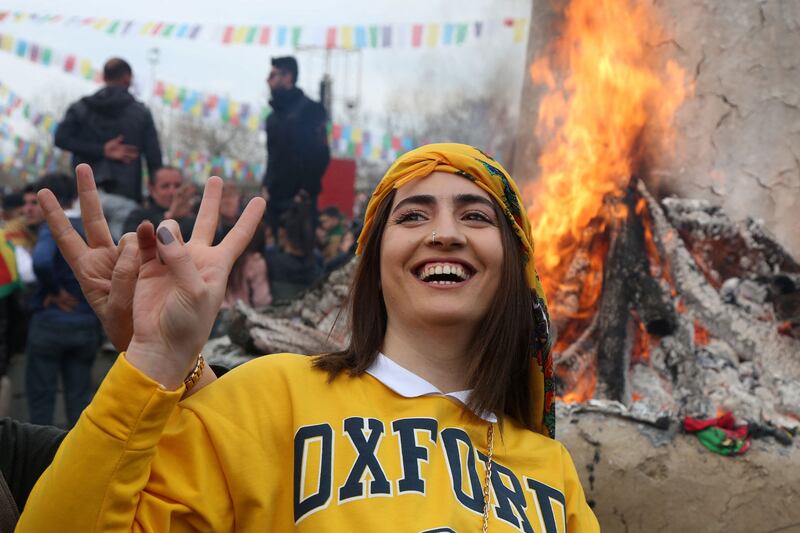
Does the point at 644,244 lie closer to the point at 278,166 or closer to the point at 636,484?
the point at 636,484

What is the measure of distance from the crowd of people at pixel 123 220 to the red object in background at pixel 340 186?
112 centimetres

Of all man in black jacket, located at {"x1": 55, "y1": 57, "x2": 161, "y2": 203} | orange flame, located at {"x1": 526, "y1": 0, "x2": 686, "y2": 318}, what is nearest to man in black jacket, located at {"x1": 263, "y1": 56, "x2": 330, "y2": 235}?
man in black jacket, located at {"x1": 55, "y1": 57, "x2": 161, "y2": 203}

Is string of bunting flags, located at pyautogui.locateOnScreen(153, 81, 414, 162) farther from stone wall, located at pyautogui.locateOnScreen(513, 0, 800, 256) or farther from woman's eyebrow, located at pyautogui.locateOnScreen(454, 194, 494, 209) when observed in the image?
woman's eyebrow, located at pyautogui.locateOnScreen(454, 194, 494, 209)

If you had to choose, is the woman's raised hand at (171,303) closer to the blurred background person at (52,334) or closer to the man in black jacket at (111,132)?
the blurred background person at (52,334)

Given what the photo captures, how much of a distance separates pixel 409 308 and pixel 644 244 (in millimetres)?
3286

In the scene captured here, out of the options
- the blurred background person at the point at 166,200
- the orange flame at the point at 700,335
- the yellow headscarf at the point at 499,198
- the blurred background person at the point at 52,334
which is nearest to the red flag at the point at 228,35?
the blurred background person at the point at 166,200

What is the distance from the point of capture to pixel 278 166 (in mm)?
8219

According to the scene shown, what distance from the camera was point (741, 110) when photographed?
4.84 m

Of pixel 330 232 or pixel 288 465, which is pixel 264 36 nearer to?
pixel 330 232

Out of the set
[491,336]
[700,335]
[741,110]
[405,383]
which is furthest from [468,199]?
[741,110]

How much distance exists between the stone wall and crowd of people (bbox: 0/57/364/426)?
2.91m

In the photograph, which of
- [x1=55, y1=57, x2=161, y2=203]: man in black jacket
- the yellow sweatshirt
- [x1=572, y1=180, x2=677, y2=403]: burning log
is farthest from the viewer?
[x1=55, y1=57, x2=161, y2=203]: man in black jacket

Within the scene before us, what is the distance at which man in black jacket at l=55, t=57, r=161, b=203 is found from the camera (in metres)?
6.66

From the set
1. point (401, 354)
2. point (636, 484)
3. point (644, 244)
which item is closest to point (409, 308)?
point (401, 354)
